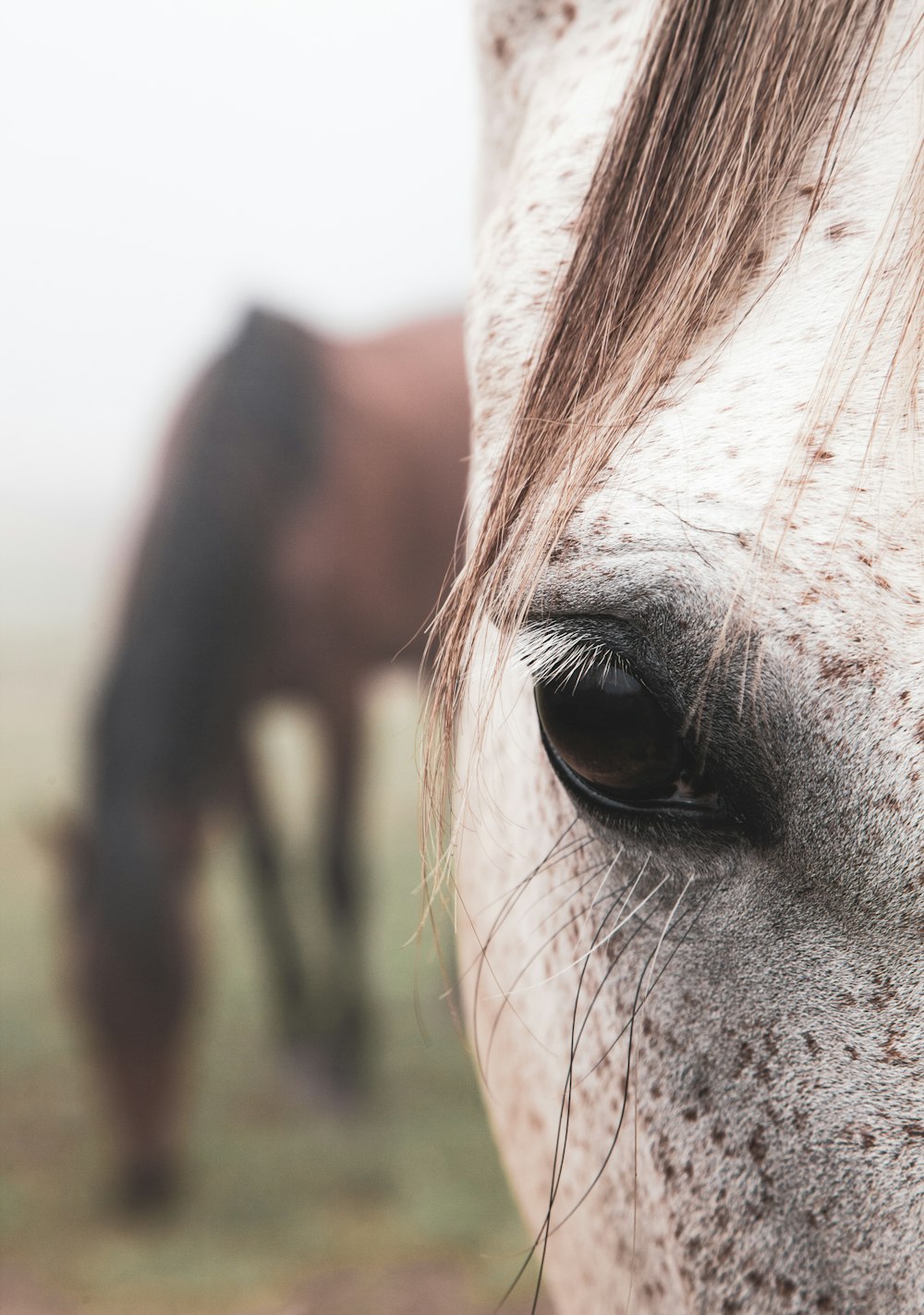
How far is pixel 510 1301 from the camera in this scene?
2209 millimetres

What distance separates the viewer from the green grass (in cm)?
233

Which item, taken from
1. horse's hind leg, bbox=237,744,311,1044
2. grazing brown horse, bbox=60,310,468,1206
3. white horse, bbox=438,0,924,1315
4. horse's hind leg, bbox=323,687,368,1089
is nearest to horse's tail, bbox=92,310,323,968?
grazing brown horse, bbox=60,310,468,1206

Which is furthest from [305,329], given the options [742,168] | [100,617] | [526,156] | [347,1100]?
[742,168]

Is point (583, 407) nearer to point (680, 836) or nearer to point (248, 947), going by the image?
point (680, 836)

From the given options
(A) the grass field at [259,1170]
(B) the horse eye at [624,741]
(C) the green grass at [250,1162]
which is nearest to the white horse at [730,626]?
(B) the horse eye at [624,741]

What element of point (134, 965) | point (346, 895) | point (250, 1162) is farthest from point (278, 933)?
point (134, 965)

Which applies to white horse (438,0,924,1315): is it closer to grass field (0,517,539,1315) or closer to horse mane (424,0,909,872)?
horse mane (424,0,909,872)

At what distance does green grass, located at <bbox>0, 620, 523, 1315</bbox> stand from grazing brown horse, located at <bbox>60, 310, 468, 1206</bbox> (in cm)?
11

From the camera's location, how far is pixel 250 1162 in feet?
8.76

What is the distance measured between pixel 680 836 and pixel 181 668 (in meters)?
2.25

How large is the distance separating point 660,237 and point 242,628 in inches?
88.9

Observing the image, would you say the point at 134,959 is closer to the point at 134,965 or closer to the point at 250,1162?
the point at 134,965

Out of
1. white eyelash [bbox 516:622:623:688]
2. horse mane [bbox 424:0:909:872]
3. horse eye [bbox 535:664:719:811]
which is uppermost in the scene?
horse mane [bbox 424:0:909:872]

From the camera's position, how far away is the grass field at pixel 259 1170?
7.49 ft
